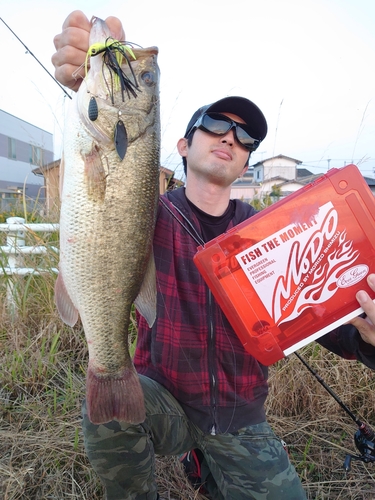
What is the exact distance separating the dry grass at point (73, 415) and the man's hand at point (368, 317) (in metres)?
1.08

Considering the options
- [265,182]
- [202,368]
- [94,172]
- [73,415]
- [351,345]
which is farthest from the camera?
[265,182]

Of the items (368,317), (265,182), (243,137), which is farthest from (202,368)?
(265,182)

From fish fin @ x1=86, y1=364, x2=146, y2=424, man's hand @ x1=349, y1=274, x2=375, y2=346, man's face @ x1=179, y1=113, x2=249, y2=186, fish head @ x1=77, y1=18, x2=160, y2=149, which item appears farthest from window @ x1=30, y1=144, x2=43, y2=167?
man's hand @ x1=349, y1=274, x2=375, y2=346

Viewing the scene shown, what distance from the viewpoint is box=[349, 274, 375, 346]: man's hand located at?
1613mm

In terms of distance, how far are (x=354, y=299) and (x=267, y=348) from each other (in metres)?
0.44

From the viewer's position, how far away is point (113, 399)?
5.59ft

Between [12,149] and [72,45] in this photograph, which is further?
[12,149]

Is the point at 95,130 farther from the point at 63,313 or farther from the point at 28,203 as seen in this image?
the point at 28,203

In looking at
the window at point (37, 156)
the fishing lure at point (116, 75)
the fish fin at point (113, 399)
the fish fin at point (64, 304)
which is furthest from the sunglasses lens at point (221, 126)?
the window at point (37, 156)

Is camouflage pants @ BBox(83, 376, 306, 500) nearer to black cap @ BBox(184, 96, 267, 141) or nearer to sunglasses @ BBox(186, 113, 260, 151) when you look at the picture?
sunglasses @ BBox(186, 113, 260, 151)

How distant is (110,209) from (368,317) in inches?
48.5

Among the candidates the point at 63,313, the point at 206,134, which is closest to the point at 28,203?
the point at 206,134

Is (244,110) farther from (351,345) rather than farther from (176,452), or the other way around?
(176,452)

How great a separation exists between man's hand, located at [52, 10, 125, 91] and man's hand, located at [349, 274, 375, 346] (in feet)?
5.15
